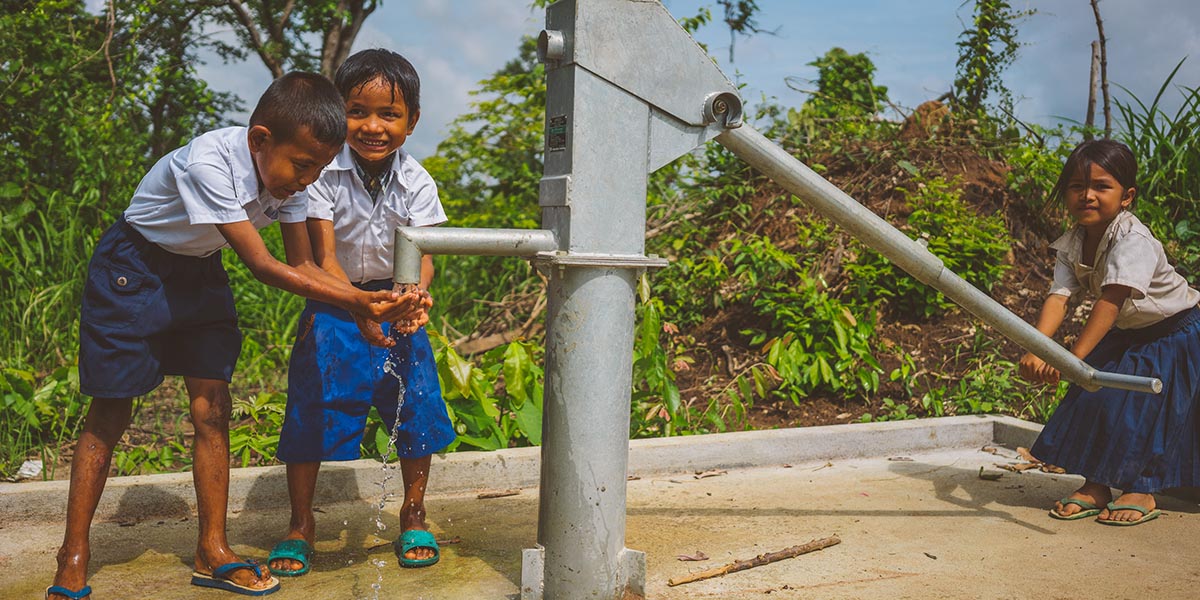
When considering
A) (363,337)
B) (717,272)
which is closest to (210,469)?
(363,337)

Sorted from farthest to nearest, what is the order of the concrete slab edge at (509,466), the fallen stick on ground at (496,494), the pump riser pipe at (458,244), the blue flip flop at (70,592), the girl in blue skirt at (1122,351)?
the fallen stick on ground at (496,494) → the girl in blue skirt at (1122,351) → the concrete slab edge at (509,466) → the blue flip flop at (70,592) → the pump riser pipe at (458,244)

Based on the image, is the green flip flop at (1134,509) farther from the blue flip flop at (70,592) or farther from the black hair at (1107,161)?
the blue flip flop at (70,592)

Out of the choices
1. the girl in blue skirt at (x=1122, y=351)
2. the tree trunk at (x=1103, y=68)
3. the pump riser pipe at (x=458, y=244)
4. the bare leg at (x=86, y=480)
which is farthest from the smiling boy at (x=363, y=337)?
the tree trunk at (x=1103, y=68)

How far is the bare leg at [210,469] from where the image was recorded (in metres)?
2.30

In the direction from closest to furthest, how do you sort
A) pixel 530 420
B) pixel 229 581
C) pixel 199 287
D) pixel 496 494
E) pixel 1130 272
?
pixel 229 581 → pixel 199 287 → pixel 1130 272 → pixel 496 494 → pixel 530 420

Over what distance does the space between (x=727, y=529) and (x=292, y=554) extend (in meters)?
1.16

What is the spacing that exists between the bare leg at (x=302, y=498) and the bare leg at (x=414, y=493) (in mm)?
232

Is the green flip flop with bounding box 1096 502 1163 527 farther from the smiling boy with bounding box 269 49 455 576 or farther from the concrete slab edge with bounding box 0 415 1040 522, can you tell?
the smiling boy with bounding box 269 49 455 576

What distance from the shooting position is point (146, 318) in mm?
2270

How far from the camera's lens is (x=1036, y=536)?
274 cm

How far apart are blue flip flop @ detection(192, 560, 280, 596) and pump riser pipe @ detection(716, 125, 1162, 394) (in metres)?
1.46

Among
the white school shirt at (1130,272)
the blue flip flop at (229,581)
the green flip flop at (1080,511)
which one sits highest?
the white school shirt at (1130,272)

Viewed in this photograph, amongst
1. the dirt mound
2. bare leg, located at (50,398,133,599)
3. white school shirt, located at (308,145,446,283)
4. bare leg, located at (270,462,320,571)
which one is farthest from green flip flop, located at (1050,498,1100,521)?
bare leg, located at (50,398,133,599)

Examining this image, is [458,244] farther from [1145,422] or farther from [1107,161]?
[1145,422]
